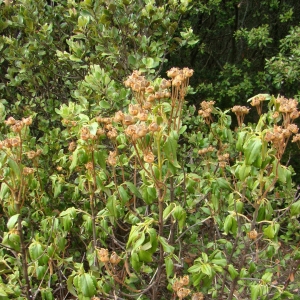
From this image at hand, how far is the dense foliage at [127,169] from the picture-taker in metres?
1.84

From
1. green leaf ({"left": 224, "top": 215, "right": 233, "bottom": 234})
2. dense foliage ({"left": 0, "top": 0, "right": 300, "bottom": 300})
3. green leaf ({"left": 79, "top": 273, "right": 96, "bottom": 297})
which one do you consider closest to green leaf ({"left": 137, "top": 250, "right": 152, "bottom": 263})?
dense foliage ({"left": 0, "top": 0, "right": 300, "bottom": 300})

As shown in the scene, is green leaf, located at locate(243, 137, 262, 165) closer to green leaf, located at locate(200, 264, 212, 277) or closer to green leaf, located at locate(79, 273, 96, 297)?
green leaf, located at locate(200, 264, 212, 277)

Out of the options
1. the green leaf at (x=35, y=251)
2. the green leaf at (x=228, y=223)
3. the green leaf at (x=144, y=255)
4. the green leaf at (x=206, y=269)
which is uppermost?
the green leaf at (x=228, y=223)

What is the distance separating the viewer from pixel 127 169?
9.00ft

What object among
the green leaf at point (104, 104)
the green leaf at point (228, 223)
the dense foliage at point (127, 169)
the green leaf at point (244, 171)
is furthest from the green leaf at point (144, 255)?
the green leaf at point (104, 104)

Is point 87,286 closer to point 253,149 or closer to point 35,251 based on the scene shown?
point 35,251

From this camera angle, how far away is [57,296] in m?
3.00

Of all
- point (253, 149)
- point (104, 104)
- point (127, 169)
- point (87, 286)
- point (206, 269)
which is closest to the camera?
point (253, 149)

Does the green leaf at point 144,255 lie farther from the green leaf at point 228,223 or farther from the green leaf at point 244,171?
the green leaf at point 244,171

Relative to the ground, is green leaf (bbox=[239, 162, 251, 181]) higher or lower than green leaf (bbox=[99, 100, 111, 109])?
higher

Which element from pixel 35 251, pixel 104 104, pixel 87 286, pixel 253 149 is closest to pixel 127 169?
pixel 104 104

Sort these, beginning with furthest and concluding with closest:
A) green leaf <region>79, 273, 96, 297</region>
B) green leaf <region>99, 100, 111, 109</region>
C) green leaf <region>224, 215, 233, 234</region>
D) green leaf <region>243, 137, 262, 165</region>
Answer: green leaf <region>99, 100, 111, 109</region>
green leaf <region>224, 215, 233, 234</region>
green leaf <region>79, 273, 96, 297</region>
green leaf <region>243, 137, 262, 165</region>

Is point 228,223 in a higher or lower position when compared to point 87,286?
higher

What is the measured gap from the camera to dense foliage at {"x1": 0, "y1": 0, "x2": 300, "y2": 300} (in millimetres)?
1845
